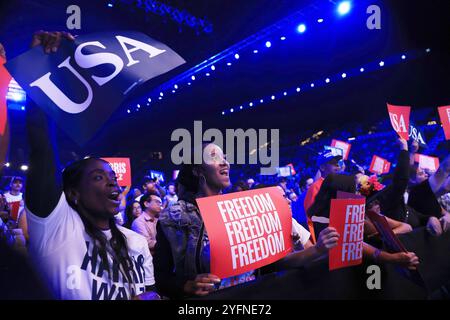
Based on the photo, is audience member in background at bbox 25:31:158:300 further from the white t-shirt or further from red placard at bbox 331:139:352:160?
red placard at bbox 331:139:352:160

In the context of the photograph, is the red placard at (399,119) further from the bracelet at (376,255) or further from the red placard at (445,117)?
the bracelet at (376,255)

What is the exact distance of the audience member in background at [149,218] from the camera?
3516 mm

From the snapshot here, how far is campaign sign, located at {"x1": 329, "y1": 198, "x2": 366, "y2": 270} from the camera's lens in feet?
6.50

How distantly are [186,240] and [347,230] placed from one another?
3.23ft

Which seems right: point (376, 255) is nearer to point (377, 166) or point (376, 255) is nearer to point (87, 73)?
point (87, 73)

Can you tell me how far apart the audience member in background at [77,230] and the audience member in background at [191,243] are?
11cm

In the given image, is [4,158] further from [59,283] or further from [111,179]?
[59,283]

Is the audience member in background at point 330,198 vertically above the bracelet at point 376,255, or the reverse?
the audience member in background at point 330,198

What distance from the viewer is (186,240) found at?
1.73 m

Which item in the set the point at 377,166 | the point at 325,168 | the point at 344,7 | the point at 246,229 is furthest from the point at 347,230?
the point at 344,7

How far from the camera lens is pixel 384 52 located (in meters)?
9.70

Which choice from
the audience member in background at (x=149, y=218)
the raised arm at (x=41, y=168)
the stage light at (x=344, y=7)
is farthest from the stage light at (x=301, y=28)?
the raised arm at (x=41, y=168)

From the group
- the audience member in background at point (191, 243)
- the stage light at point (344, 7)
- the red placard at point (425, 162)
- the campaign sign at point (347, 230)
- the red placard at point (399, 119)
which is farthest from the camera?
the stage light at point (344, 7)
